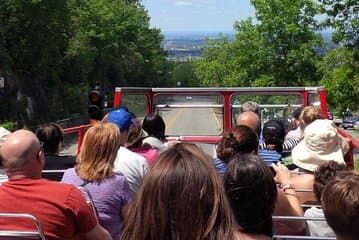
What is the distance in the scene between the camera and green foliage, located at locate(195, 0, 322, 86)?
46.7 m

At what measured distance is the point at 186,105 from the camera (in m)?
9.24

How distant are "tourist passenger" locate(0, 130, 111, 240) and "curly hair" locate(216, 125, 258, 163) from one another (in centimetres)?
126

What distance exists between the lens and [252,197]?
10.8 ft

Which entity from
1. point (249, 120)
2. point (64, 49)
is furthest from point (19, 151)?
point (64, 49)

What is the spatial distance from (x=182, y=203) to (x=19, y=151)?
186cm

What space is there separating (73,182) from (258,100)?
16.2ft

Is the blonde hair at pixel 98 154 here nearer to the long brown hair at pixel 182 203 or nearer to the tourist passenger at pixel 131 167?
the tourist passenger at pixel 131 167

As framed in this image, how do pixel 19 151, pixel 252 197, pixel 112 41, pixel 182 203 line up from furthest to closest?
pixel 112 41
pixel 19 151
pixel 252 197
pixel 182 203

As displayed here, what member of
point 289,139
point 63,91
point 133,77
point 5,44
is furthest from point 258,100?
point 133,77

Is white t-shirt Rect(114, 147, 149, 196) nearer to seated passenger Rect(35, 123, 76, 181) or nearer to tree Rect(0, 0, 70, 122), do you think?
seated passenger Rect(35, 123, 76, 181)

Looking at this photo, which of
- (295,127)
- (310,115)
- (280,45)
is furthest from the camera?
(280,45)

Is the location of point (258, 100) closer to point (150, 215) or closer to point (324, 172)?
point (324, 172)

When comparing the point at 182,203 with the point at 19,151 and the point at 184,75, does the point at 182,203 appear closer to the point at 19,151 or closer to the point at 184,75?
the point at 19,151

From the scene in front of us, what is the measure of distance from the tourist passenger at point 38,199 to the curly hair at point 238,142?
126 centimetres
